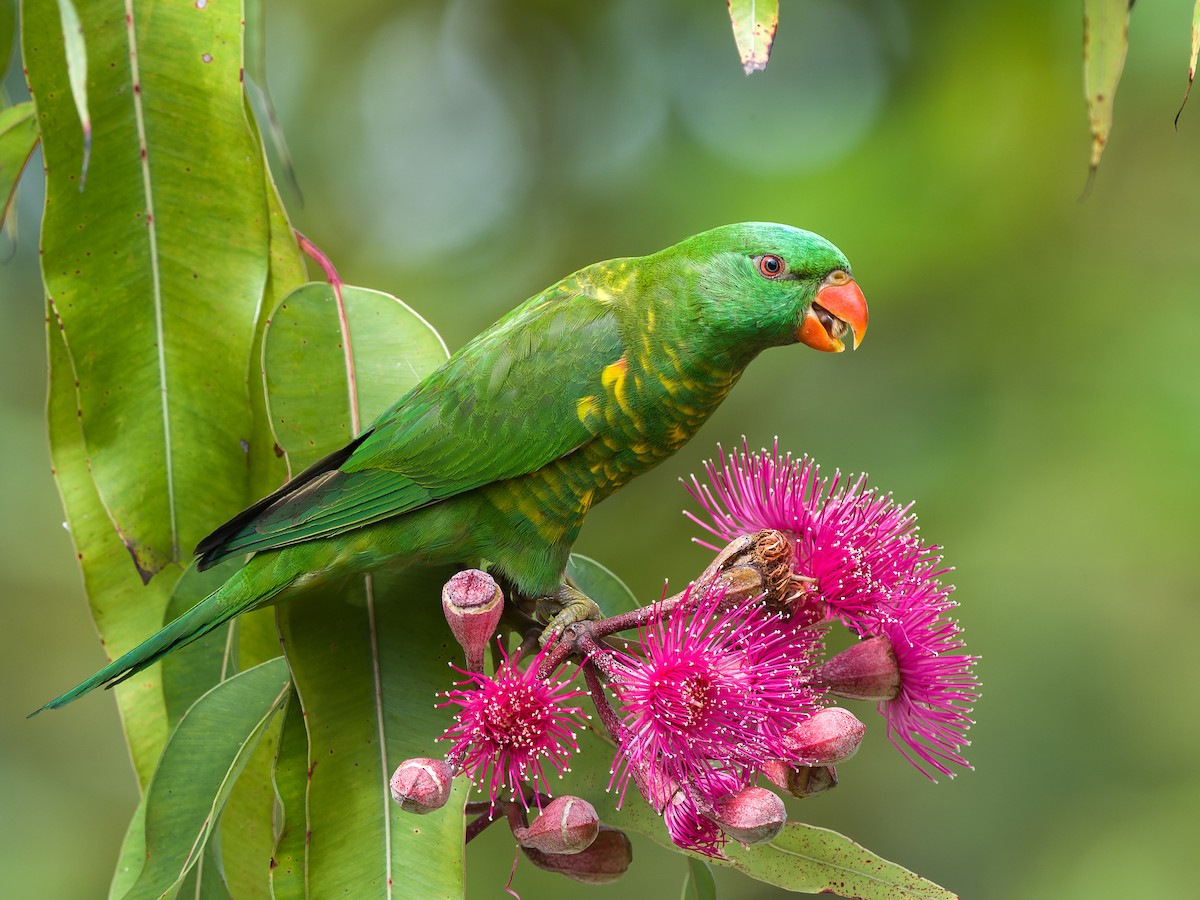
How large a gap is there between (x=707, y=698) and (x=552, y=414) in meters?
0.55

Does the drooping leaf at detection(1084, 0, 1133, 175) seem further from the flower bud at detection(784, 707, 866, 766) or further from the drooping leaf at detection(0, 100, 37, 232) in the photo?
the drooping leaf at detection(0, 100, 37, 232)

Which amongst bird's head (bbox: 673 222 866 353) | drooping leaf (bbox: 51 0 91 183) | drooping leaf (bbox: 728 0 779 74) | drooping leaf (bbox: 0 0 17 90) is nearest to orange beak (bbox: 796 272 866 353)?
bird's head (bbox: 673 222 866 353)

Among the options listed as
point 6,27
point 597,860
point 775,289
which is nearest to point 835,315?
point 775,289

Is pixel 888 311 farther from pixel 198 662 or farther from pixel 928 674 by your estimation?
pixel 198 662

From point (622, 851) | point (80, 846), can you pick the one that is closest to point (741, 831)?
point (622, 851)

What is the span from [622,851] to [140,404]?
1.03m

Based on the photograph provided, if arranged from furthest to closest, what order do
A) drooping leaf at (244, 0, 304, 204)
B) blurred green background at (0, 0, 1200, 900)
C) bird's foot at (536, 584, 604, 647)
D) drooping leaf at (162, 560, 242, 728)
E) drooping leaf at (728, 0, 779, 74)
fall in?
blurred green background at (0, 0, 1200, 900)
drooping leaf at (244, 0, 304, 204)
drooping leaf at (162, 560, 242, 728)
bird's foot at (536, 584, 604, 647)
drooping leaf at (728, 0, 779, 74)

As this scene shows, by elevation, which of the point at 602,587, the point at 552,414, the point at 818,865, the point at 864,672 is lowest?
the point at 818,865

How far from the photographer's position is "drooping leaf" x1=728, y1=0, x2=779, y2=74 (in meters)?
1.48

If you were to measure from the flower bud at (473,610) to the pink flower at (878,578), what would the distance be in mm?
389

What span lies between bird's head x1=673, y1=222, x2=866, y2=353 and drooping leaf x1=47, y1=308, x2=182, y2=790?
104 cm

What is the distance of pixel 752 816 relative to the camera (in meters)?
1.35

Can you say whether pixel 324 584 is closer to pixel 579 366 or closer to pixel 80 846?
pixel 579 366

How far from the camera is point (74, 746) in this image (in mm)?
4535
